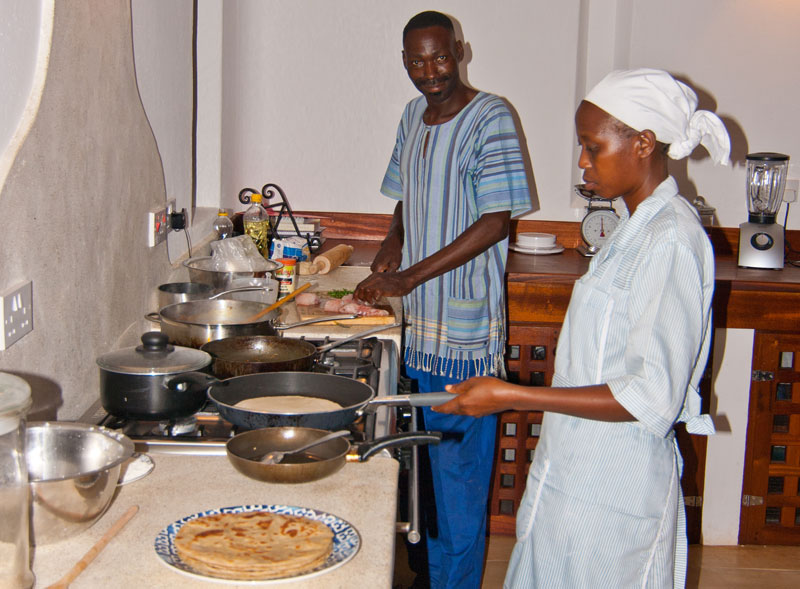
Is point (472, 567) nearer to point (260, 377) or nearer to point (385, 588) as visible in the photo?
point (260, 377)

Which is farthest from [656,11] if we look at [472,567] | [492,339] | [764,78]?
[472,567]

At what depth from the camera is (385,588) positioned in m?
1.12

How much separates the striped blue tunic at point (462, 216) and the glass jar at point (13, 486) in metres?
1.64

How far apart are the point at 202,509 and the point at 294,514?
0.15m

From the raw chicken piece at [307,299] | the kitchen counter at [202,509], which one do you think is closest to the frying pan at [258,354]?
the kitchen counter at [202,509]

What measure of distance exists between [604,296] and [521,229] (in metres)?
Answer: 2.32

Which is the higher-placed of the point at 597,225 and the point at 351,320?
the point at 597,225

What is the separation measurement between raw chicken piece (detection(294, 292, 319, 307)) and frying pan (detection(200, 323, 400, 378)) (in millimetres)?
605

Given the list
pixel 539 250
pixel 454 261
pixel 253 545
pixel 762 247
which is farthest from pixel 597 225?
pixel 253 545

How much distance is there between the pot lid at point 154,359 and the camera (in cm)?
156

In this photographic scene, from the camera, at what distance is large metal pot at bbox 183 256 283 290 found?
8.19 feet

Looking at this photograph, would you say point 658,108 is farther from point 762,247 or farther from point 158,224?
point 762,247

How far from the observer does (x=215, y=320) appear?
216 centimetres

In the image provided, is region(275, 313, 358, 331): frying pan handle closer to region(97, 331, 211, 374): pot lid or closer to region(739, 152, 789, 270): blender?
region(97, 331, 211, 374): pot lid
